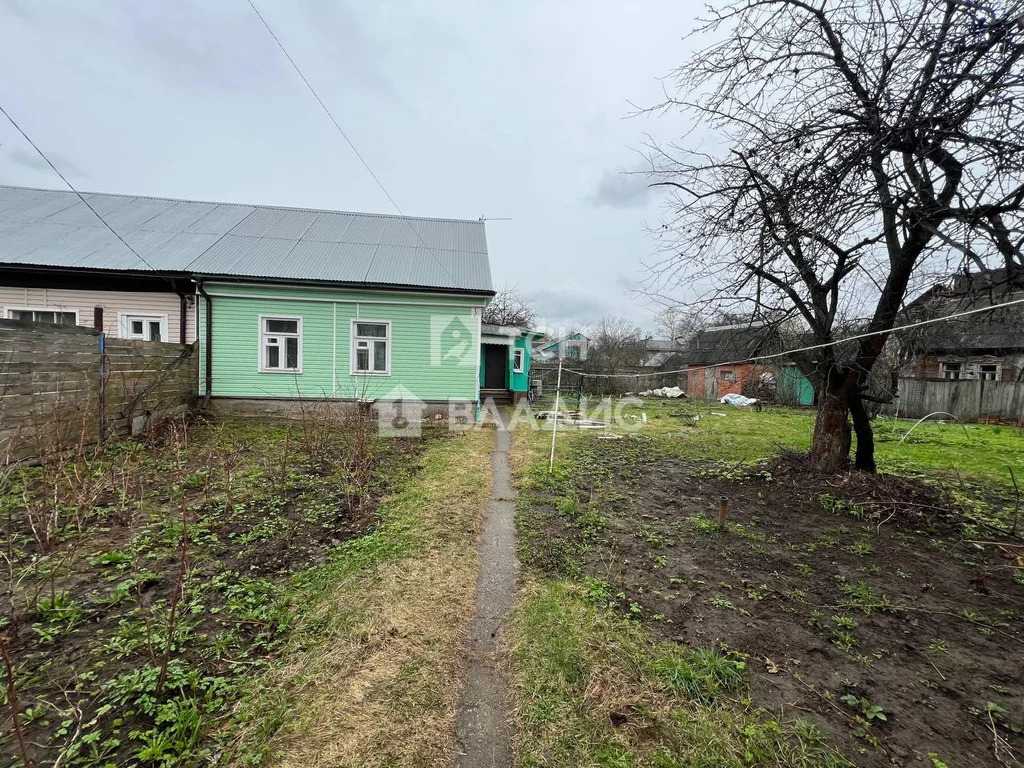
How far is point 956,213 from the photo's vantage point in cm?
379

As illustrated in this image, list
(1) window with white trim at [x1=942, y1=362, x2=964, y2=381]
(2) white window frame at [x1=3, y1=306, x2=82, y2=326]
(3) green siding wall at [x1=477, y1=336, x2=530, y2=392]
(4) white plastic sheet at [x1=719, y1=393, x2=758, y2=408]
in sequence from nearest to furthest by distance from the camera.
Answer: (2) white window frame at [x1=3, y1=306, x2=82, y2=326], (3) green siding wall at [x1=477, y1=336, x2=530, y2=392], (1) window with white trim at [x1=942, y1=362, x2=964, y2=381], (4) white plastic sheet at [x1=719, y1=393, x2=758, y2=408]

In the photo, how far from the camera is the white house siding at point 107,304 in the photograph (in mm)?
9625

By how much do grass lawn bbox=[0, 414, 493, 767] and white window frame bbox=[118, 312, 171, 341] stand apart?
19.8ft

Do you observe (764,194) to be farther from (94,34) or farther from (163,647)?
(94,34)

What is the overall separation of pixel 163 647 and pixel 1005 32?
6.75 m

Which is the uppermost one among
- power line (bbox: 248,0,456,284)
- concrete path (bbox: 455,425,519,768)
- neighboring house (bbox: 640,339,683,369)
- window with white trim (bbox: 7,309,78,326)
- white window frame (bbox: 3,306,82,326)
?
power line (bbox: 248,0,456,284)

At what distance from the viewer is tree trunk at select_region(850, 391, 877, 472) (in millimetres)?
5809

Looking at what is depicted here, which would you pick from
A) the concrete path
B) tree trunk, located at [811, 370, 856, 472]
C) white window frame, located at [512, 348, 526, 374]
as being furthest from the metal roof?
the concrete path

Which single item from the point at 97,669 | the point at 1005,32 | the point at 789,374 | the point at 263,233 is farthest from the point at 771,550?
the point at 789,374

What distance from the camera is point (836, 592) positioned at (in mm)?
3139

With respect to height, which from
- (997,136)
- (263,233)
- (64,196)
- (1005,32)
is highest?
(64,196)

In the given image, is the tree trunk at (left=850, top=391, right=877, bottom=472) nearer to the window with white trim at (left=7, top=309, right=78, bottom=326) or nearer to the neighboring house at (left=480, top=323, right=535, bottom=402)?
the neighboring house at (left=480, top=323, right=535, bottom=402)

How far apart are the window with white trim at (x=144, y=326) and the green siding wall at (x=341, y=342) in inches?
43.7

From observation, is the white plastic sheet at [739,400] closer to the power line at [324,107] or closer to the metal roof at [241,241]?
the metal roof at [241,241]
